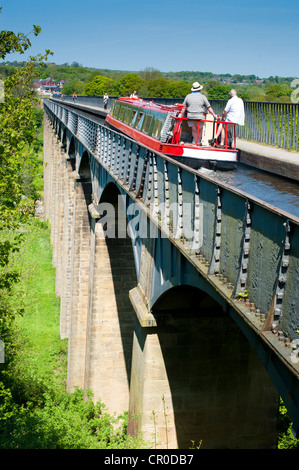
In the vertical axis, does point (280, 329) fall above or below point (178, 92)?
below

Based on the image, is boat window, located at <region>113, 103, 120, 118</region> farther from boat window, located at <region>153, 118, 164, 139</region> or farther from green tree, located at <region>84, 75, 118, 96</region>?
green tree, located at <region>84, 75, 118, 96</region>

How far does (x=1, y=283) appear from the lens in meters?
11.1

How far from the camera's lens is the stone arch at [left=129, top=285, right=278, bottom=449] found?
10.4 m

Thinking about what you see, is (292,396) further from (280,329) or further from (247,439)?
(247,439)

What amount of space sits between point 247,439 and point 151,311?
389 cm

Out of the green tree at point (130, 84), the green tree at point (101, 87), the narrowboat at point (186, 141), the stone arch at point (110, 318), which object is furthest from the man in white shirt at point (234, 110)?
the green tree at point (101, 87)

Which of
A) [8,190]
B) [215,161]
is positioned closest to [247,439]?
[215,161]

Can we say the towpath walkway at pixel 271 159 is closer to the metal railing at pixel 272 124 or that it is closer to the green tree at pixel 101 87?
the metal railing at pixel 272 124

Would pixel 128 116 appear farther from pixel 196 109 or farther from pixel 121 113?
pixel 196 109

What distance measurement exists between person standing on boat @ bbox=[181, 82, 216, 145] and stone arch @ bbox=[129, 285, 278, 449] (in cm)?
347

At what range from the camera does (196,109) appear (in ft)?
37.5

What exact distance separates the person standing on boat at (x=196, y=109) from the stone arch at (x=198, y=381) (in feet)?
11.4

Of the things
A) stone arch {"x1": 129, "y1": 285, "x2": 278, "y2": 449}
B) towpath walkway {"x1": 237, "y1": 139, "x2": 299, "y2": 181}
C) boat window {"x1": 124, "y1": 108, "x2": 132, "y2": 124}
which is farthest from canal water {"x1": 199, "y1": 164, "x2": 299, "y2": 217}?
boat window {"x1": 124, "y1": 108, "x2": 132, "y2": 124}

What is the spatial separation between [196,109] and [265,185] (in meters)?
2.88
